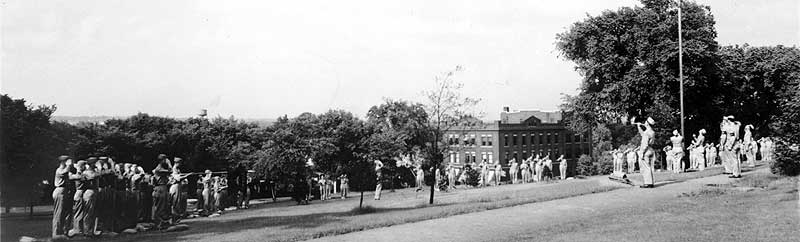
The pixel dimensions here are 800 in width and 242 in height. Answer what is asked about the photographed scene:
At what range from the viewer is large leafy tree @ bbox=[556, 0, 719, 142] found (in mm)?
38906

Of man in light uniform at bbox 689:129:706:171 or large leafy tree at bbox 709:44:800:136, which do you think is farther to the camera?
large leafy tree at bbox 709:44:800:136

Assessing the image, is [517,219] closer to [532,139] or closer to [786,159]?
[786,159]

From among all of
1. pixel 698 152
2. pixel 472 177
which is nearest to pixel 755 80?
pixel 698 152

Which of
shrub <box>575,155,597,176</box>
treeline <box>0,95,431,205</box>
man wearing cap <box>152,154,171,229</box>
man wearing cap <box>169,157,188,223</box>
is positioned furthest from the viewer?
shrub <box>575,155,597,176</box>

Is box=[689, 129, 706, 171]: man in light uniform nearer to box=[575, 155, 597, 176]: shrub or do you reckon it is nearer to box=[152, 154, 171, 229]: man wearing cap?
box=[152, 154, 171, 229]: man wearing cap

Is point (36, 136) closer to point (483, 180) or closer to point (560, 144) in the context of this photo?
point (483, 180)

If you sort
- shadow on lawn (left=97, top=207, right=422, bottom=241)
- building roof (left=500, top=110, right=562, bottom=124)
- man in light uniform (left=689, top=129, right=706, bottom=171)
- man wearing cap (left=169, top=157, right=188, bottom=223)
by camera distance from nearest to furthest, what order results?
shadow on lawn (left=97, top=207, right=422, bottom=241), man wearing cap (left=169, top=157, right=188, bottom=223), man in light uniform (left=689, top=129, right=706, bottom=171), building roof (left=500, top=110, right=562, bottom=124)

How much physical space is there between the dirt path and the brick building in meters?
60.0

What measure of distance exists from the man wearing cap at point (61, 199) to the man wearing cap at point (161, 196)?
7.78ft

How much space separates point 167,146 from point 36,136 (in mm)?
18466

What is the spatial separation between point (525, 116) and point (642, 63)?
5347 cm

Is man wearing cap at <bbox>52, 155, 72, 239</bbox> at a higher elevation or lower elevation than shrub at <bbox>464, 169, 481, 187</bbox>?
higher

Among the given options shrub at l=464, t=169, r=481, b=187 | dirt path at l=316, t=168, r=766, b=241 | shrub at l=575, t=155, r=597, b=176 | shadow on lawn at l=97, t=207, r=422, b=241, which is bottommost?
shrub at l=575, t=155, r=597, b=176

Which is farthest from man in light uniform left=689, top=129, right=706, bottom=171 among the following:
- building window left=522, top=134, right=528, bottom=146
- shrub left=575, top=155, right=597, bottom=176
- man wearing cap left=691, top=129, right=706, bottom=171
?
building window left=522, top=134, right=528, bottom=146
